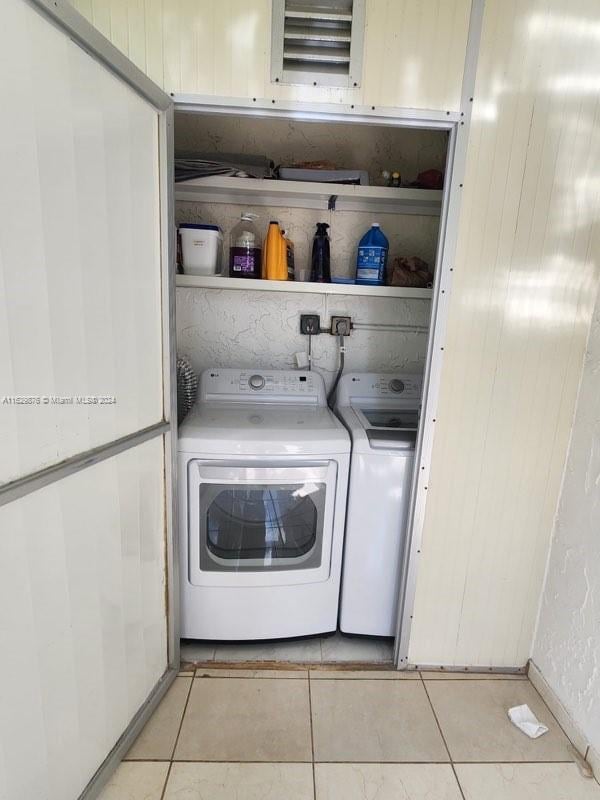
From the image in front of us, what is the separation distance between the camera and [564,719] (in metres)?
1.40

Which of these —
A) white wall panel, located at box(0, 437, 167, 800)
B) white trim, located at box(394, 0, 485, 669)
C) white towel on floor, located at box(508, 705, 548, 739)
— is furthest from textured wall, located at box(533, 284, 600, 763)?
white wall panel, located at box(0, 437, 167, 800)

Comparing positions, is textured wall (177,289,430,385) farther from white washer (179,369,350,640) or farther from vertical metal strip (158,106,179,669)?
vertical metal strip (158,106,179,669)

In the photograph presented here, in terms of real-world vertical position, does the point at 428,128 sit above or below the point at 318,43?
below

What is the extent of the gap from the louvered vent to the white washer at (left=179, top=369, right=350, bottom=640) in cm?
114

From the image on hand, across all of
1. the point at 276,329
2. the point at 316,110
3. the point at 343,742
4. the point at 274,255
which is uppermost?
the point at 316,110

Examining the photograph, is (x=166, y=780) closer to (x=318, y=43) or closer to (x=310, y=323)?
(x=310, y=323)

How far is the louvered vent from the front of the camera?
Answer: 118cm

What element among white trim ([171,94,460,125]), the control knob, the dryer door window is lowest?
the dryer door window

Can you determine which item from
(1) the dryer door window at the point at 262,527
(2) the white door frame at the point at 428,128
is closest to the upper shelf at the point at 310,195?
(2) the white door frame at the point at 428,128

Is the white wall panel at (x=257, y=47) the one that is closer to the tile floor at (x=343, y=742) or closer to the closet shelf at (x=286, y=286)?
the closet shelf at (x=286, y=286)

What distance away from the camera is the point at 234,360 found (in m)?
2.04

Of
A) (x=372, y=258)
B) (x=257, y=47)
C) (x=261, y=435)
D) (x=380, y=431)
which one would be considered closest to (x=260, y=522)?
(x=261, y=435)

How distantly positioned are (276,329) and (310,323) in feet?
0.58

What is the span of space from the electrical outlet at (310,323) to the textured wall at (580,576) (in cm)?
111
